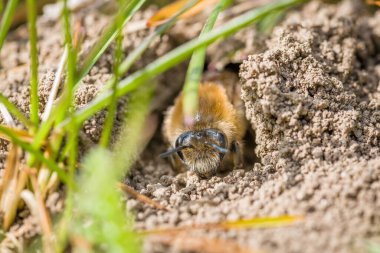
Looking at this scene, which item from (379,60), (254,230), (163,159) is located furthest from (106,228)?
(379,60)

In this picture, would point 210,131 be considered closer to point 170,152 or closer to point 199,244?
Answer: point 170,152

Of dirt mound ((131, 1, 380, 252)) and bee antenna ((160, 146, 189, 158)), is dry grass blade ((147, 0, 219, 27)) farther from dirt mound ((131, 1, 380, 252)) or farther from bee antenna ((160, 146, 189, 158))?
bee antenna ((160, 146, 189, 158))

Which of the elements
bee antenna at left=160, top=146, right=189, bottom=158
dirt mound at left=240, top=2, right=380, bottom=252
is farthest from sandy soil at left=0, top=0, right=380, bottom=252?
bee antenna at left=160, top=146, right=189, bottom=158

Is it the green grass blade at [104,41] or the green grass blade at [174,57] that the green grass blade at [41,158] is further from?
the green grass blade at [104,41]


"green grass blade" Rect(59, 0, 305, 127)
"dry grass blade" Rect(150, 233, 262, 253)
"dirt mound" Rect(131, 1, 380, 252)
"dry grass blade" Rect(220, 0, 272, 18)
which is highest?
"dry grass blade" Rect(220, 0, 272, 18)

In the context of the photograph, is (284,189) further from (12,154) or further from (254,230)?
(12,154)

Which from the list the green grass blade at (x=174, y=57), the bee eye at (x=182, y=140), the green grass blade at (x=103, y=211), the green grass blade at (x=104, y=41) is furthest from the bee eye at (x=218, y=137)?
the green grass blade at (x=103, y=211)

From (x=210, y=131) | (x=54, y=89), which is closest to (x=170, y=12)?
(x=210, y=131)
